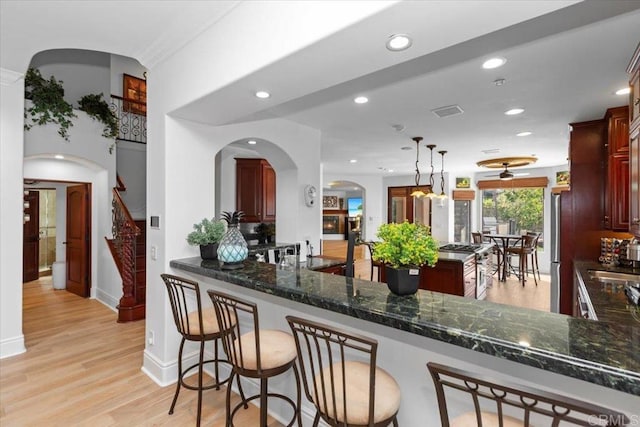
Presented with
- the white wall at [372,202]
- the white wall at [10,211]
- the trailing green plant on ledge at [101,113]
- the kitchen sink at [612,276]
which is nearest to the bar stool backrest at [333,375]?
the kitchen sink at [612,276]

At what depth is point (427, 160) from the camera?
704 centimetres

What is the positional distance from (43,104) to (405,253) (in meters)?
5.23

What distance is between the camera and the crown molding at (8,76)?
3149mm

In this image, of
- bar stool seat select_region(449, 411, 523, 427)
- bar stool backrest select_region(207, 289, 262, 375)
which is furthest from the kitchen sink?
bar stool backrest select_region(207, 289, 262, 375)

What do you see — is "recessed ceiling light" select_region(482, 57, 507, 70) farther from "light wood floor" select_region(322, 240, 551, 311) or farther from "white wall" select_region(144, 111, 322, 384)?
"light wood floor" select_region(322, 240, 551, 311)

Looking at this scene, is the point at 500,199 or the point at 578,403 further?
the point at 500,199

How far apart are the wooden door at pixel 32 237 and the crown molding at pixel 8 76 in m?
4.57

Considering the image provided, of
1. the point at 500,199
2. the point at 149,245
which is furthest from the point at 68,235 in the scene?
the point at 500,199

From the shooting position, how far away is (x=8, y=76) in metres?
3.19

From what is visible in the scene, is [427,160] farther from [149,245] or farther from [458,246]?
[149,245]

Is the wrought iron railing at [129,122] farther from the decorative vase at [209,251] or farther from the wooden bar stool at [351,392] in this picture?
the wooden bar stool at [351,392]

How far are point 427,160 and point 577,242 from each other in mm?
3523

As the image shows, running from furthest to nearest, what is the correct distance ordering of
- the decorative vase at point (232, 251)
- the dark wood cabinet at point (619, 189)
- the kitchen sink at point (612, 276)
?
the dark wood cabinet at point (619, 189)
the kitchen sink at point (612, 276)
the decorative vase at point (232, 251)

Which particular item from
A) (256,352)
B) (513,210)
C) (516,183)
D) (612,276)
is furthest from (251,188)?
(513,210)
